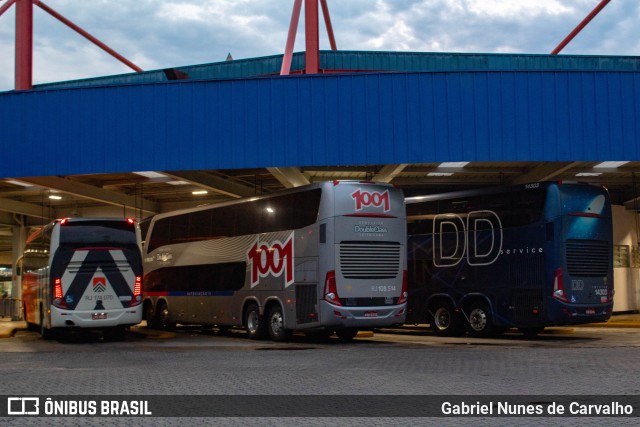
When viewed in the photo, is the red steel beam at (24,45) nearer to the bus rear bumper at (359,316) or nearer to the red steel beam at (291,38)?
the red steel beam at (291,38)

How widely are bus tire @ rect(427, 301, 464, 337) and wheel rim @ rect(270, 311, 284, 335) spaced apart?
437cm

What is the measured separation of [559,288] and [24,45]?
18.3 metres

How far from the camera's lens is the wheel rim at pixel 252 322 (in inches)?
792

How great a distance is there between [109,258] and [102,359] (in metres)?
5.37

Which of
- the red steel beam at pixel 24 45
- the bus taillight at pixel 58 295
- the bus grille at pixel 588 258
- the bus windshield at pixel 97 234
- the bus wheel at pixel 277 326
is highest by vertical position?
the red steel beam at pixel 24 45

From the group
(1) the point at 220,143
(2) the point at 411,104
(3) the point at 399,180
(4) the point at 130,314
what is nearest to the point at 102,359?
(4) the point at 130,314

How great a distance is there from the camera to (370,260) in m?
18.3

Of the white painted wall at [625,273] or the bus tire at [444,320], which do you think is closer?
the bus tire at [444,320]

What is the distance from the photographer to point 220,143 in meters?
21.3

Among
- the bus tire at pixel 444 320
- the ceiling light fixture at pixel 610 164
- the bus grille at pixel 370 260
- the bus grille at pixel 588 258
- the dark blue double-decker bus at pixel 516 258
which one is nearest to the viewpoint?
the bus grille at pixel 370 260

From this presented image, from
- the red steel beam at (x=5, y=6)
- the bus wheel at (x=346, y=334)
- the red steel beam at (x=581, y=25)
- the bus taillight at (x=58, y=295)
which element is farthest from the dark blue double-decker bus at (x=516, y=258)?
the red steel beam at (x=5, y=6)

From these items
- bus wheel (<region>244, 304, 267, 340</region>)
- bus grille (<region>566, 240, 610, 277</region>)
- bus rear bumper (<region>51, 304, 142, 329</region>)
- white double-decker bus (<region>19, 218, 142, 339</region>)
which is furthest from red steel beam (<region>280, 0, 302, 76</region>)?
bus grille (<region>566, 240, 610, 277</region>)

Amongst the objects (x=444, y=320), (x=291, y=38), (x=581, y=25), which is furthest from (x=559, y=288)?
(x=581, y=25)

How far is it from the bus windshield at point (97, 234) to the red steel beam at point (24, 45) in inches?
313
